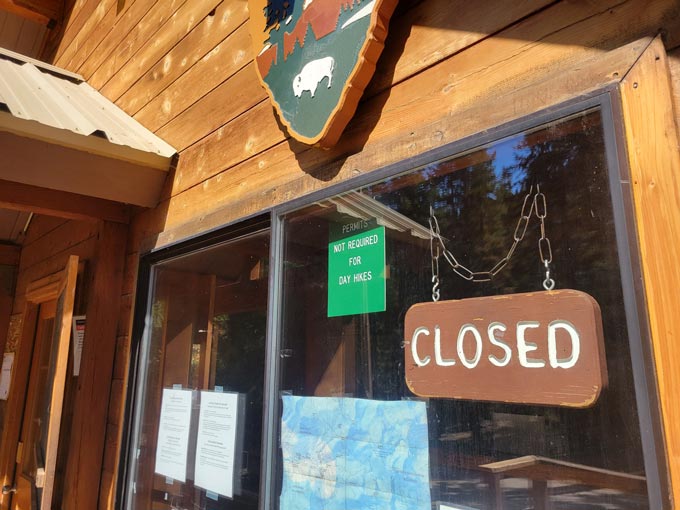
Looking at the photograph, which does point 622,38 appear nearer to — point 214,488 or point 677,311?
point 677,311

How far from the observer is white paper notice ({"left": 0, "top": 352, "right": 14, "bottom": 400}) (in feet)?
13.5

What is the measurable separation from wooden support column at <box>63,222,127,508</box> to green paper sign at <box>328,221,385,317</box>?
156 centimetres

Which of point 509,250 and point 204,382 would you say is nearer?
point 509,250

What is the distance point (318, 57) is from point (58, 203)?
168 centimetres

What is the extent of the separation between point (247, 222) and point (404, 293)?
77cm

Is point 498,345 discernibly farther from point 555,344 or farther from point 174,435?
point 174,435

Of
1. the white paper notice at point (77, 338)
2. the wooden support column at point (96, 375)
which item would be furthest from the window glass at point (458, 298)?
the white paper notice at point (77, 338)

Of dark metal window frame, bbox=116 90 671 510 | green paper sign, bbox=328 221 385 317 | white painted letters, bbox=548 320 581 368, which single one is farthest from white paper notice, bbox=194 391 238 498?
white painted letters, bbox=548 320 581 368

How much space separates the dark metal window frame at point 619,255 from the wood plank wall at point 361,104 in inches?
1.3

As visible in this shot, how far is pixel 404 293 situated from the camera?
1359 millimetres

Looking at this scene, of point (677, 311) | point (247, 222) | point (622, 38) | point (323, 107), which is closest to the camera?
point (677, 311)

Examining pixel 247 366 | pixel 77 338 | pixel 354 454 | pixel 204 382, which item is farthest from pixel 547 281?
pixel 77 338

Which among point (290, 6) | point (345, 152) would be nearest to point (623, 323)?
point (345, 152)

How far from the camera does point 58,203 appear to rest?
8.25ft
